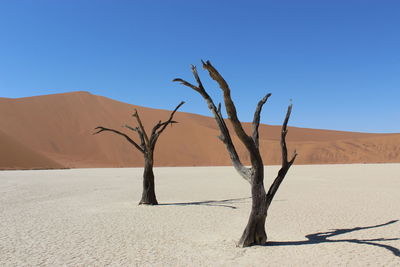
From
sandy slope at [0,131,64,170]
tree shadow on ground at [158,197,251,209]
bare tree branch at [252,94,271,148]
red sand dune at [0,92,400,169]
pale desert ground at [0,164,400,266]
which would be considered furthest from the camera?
red sand dune at [0,92,400,169]

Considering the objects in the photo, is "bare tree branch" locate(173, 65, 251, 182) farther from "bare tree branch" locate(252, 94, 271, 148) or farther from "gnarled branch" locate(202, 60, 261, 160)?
"bare tree branch" locate(252, 94, 271, 148)

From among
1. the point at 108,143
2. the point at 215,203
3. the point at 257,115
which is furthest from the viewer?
the point at 108,143

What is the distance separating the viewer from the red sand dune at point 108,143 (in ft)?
187

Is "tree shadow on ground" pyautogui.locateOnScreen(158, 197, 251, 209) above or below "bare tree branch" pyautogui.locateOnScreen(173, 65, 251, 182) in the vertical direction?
below

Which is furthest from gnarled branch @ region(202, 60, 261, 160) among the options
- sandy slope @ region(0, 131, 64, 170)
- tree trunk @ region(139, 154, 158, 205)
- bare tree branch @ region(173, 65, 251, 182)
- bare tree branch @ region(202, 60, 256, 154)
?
sandy slope @ region(0, 131, 64, 170)

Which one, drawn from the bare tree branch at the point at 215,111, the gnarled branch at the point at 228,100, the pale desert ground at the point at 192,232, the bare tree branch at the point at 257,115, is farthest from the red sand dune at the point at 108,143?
the gnarled branch at the point at 228,100

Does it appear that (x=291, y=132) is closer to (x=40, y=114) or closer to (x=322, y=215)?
(x=40, y=114)

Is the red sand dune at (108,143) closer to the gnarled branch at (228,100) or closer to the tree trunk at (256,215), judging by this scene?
the tree trunk at (256,215)

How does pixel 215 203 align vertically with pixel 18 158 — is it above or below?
below

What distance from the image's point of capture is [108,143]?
203ft

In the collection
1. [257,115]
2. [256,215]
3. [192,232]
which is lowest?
[192,232]

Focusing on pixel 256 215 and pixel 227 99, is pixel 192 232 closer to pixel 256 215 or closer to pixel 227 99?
pixel 256 215

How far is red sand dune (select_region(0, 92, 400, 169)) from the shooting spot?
187ft

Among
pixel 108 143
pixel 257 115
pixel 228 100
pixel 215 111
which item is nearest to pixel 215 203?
pixel 257 115
